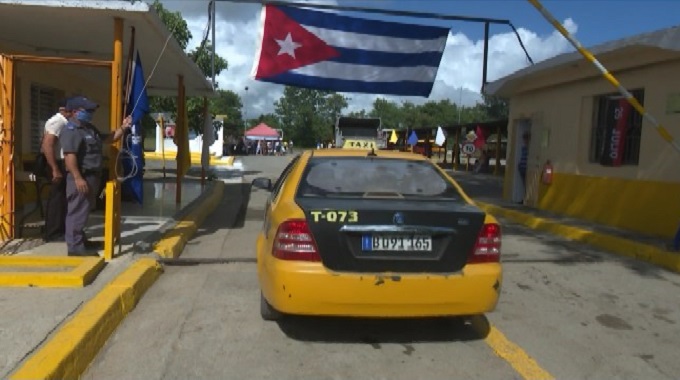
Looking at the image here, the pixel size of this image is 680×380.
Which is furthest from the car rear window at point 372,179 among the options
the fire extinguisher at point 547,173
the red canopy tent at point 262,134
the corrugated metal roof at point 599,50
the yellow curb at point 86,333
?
the red canopy tent at point 262,134

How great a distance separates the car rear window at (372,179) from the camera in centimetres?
481

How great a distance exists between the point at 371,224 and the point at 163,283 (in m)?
2.97

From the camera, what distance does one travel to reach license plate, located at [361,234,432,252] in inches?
167

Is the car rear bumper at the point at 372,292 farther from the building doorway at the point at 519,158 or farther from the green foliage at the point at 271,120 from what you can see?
the green foliage at the point at 271,120

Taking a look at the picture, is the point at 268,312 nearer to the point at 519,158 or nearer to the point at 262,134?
the point at 519,158

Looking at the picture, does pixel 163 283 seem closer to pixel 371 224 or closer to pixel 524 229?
pixel 371 224

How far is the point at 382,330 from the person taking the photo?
16.2ft

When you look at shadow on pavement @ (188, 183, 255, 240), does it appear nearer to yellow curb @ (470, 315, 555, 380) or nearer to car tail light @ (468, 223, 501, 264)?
yellow curb @ (470, 315, 555, 380)

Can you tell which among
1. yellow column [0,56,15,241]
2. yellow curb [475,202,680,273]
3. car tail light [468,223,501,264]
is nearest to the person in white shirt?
yellow column [0,56,15,241]

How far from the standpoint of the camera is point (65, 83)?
12.8 meters

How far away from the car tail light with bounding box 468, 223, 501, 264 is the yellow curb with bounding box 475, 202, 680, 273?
350 cm

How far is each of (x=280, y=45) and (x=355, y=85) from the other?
1.61m

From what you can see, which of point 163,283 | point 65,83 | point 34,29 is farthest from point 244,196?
point 163,283

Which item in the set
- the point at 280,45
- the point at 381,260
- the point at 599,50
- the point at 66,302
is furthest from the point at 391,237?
the point at 599,50
